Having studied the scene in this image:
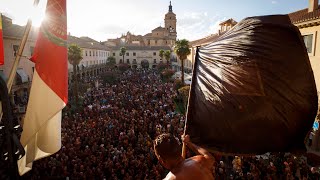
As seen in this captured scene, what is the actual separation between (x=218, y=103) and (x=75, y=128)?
1422 centimetres

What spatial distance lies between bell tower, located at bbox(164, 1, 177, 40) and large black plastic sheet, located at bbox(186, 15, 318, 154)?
95.9 m

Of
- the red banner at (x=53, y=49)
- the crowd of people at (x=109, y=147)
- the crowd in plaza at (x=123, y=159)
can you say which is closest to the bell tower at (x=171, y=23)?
the crowd of people at (x=109, y=147)

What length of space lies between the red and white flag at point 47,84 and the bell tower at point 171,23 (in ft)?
310

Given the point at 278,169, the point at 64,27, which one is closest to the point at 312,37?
the point at 278,169

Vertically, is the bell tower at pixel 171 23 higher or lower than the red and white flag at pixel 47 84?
higher

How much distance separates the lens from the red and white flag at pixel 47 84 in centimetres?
387

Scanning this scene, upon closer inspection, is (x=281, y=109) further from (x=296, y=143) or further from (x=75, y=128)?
(x=75, y=128)

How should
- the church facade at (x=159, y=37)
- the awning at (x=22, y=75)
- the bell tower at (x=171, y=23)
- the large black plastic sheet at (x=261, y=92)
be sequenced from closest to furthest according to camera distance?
the large black plastic sheet at (x=261, y=92) < the awning at (x=22, y=75) < the church facade at (x=159, y=37) < the bell tower at (x=171, y=23)

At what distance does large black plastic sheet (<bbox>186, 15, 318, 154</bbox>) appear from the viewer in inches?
93.7

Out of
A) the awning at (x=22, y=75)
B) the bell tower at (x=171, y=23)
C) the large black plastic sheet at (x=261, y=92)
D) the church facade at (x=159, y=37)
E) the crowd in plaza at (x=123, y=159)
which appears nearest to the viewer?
the large black plastic sheet at (x=261, y=92)

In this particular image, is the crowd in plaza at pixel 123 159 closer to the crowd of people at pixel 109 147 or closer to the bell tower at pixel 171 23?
the crowd of people at pixel 109 147

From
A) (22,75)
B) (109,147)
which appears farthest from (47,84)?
(22,75)

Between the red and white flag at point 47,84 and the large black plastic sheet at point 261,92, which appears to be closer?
the large black plastic sheet at point 261,92

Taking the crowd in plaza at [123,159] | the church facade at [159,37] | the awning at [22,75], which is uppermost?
the church facade at [159,37]
